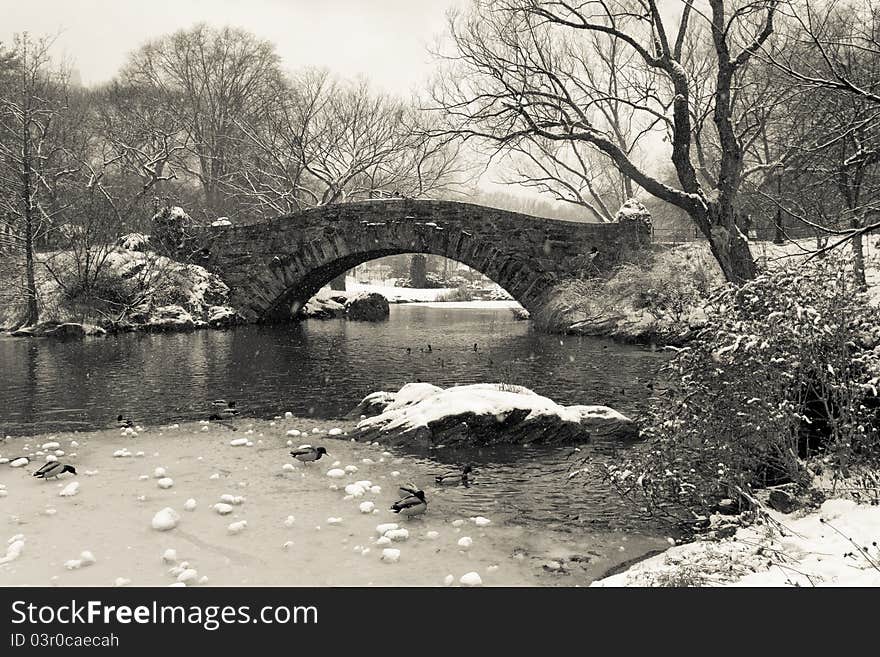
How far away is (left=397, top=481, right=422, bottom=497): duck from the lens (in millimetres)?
6035

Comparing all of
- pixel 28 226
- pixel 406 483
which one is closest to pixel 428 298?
pixel 28 226

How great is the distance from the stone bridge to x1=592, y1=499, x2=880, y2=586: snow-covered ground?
18.0 meters

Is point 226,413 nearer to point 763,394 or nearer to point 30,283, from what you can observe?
point 763,394

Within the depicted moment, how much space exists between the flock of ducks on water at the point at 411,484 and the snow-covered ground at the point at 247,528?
0.09 m

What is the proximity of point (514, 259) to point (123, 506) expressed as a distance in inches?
711

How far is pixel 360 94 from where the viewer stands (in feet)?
114

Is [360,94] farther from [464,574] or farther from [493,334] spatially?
[464,574]

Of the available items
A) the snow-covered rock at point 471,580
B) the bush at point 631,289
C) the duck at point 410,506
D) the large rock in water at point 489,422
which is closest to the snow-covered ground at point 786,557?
the snow-covered rock at point 471,580

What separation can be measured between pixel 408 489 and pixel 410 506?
326 millimetres

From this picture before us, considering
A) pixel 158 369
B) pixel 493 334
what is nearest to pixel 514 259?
pixel 493 334

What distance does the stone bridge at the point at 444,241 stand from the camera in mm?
22562

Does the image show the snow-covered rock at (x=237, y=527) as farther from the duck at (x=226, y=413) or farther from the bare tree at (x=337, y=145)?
the bare tree at (x=337, y=145)

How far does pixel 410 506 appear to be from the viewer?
5.77 m

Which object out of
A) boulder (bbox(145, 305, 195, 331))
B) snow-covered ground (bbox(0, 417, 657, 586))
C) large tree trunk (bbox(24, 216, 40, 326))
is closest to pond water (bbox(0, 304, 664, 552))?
snow-covered ground (bbox(0, 417, 657, 586))
